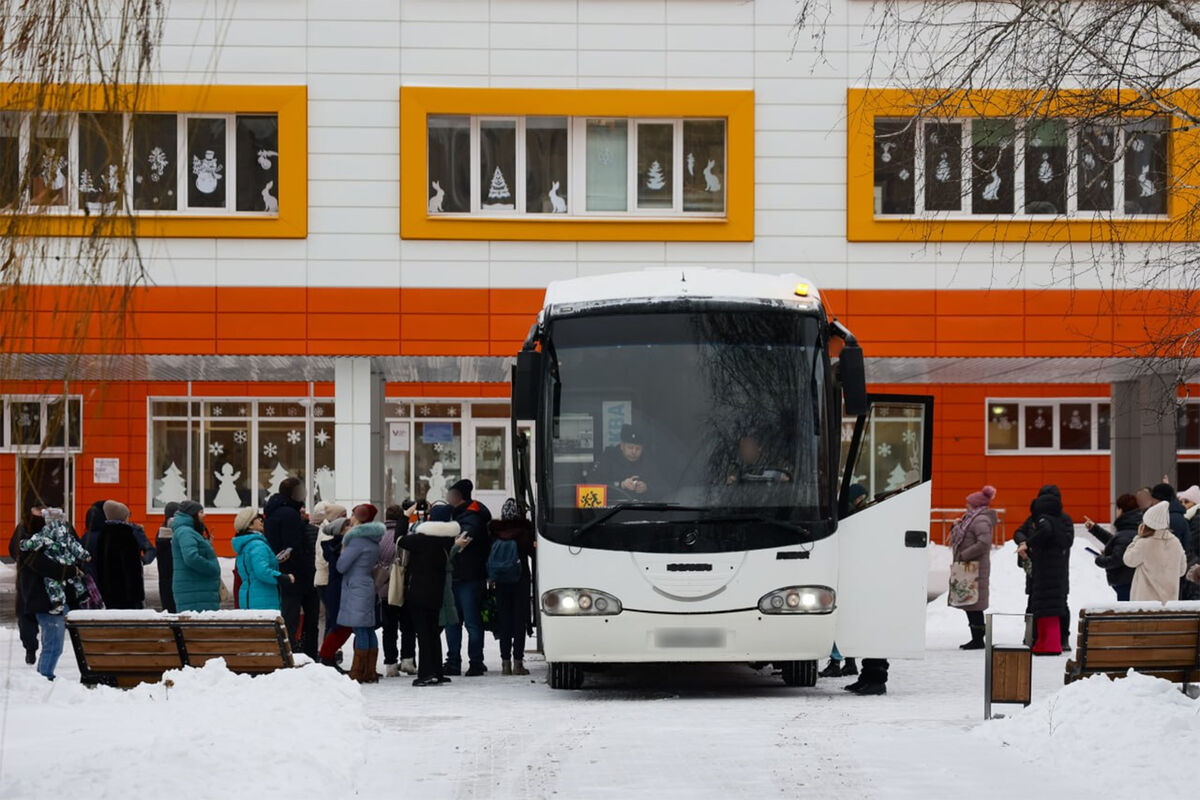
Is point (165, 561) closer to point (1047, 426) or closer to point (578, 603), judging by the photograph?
point (578, 603)

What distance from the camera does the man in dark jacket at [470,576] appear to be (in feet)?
50.0

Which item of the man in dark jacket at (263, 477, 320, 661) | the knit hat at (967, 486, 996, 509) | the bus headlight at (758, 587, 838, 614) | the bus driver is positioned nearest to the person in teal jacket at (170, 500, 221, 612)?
the man in dark jacket at (263, 477, 320, 661)

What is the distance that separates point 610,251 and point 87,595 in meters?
10.9

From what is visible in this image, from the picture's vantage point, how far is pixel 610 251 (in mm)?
24031

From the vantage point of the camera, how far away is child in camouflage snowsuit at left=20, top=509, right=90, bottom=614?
14305 mm

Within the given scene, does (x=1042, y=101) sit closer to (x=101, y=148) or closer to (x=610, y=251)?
(x=101, y=148)

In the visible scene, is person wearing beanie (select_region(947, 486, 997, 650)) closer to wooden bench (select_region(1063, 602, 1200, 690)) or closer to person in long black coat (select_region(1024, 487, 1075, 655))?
person in long black coat (select_region(1024, 487, 1075, 655))

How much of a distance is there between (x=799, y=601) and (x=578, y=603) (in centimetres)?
169

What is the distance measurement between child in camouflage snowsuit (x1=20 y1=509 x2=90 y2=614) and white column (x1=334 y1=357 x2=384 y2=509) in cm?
955

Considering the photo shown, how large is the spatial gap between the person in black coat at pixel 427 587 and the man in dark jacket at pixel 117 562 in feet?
9.40

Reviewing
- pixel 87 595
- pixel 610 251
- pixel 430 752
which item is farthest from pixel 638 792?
pixel 610 251

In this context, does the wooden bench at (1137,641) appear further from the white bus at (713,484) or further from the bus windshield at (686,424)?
the bus windshield at (686,424)

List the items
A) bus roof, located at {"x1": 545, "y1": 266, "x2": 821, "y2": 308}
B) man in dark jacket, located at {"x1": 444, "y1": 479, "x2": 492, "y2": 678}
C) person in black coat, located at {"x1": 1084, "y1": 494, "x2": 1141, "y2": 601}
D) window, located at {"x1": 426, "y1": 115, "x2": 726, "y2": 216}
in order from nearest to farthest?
1. bus roof, located at {"x1": 545, "y1": 266, "x2": 821, "y2": 308}
2. man in dark jacket, located at {"x1": 444, "y1": 479, "x2": 492, "y2": 678}
3. person in black coat, located at {"x1": 1084, "y1": 494, "x2": 1141, "y2": 601}
4. window, located at {"x1": 426, "y1": 115, "x2": 726, "y2": 216}

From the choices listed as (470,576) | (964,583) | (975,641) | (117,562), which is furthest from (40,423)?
(975,641)
